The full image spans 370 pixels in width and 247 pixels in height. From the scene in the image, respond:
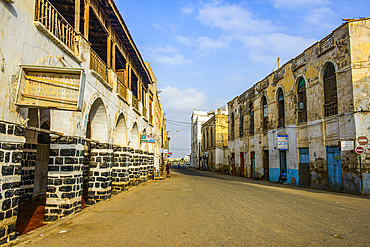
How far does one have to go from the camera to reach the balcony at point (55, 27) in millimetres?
6310

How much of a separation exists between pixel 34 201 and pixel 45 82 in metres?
6.80

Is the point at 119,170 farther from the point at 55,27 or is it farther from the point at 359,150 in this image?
the point at 359,150

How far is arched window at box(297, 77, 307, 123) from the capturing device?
19052mm

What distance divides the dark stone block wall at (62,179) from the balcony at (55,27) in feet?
8.68

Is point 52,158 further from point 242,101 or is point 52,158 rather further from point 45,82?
point 242,101

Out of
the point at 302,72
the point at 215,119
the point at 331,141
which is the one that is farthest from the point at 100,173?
the point at 215,119

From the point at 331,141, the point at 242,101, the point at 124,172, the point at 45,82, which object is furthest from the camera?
the point at 242,101

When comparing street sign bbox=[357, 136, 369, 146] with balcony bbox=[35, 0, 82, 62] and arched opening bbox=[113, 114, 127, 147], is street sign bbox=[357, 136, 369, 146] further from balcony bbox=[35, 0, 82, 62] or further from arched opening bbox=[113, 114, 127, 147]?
balcony bbox=[35, 0, 82, 62]

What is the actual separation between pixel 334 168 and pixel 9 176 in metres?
16.0

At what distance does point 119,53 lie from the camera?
47.8ft

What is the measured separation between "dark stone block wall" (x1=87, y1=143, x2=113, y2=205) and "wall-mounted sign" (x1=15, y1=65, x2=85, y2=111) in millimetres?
Result: 5634

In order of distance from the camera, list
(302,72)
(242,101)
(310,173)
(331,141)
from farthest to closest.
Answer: (242,101) < (302,72) < (310,173) < (331,141)

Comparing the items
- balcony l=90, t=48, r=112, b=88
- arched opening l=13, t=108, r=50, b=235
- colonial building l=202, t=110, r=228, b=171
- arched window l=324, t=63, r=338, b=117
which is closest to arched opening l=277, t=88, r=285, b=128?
arched window l=324, t=63, r=338, b=117

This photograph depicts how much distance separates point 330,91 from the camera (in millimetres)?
16266
